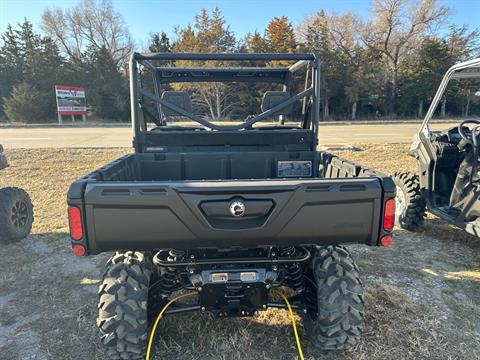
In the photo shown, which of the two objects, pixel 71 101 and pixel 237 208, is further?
pixel 71 101

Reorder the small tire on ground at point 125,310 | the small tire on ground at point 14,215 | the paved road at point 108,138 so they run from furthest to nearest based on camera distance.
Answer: the paved road at point 108,138, the small tire on ground at point 14,215, the small tire on ground at point 125,310

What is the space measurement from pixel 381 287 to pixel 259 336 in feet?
4.59

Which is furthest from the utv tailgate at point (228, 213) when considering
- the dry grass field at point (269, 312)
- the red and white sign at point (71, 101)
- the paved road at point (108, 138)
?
the red and white sign at point (71, 101)

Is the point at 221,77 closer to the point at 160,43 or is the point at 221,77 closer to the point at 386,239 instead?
the point at 386,239

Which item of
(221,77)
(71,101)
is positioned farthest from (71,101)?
(221,77)

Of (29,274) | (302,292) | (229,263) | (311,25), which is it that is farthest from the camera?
(311,25)

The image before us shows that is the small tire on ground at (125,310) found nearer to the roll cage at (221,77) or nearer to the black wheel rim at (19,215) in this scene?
the roll cage at (221,77)

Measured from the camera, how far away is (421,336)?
271 cm

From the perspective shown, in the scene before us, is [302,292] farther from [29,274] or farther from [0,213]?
[0,213]

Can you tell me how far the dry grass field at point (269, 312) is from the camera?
8.39 ft

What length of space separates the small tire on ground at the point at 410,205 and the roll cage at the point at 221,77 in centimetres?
184

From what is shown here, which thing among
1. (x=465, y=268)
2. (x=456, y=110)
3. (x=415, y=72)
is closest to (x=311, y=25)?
(x=415, y=72)

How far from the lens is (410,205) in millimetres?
4684

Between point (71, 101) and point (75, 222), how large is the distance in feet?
111
